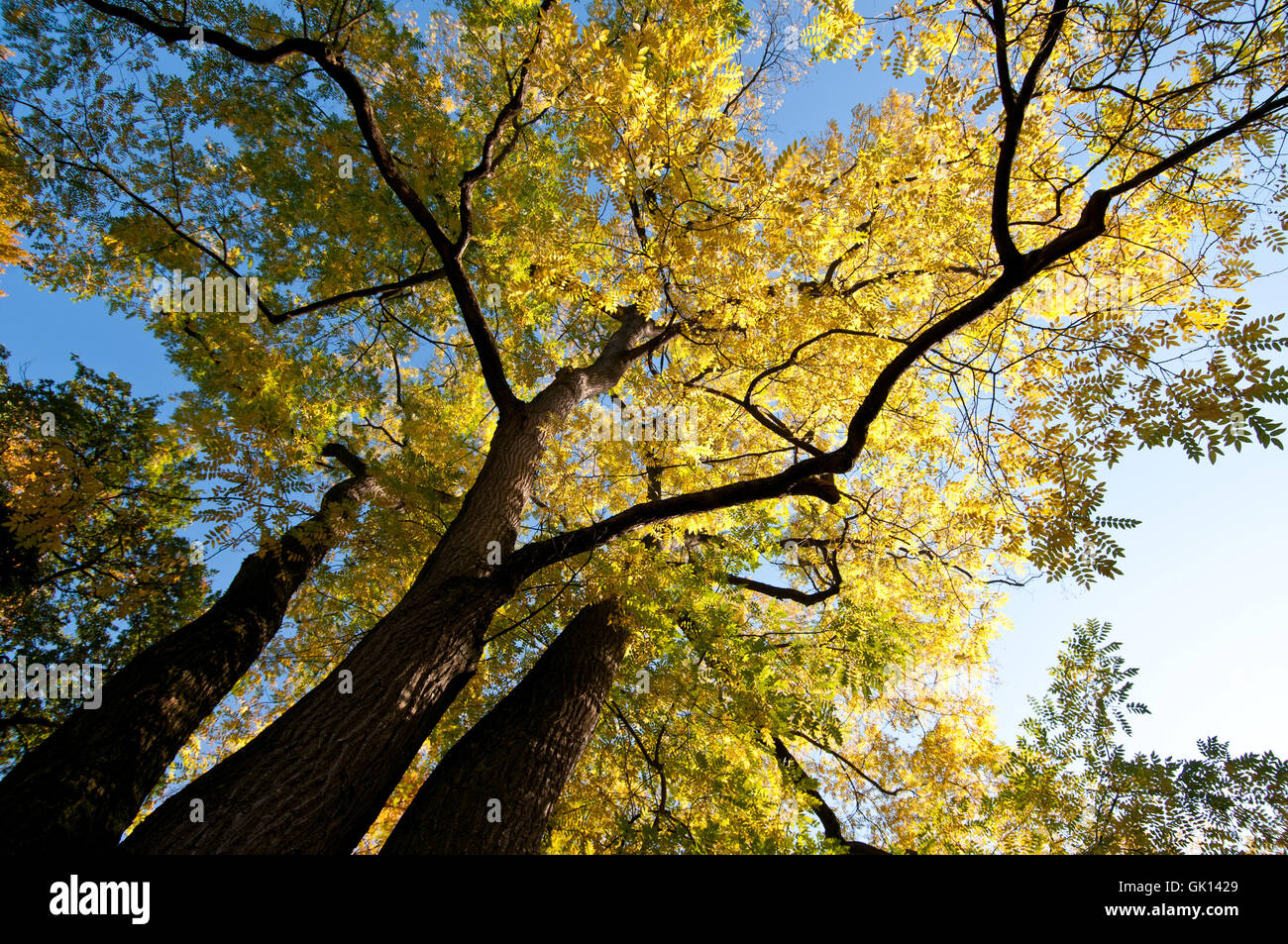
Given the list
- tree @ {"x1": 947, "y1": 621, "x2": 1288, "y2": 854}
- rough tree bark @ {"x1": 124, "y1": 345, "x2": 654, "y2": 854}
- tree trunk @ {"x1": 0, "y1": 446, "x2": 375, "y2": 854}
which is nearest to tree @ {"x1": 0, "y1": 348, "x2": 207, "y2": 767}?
tree trunk @ {"x1": 0, "y1": 446, "x2": 375, "y2": 854}

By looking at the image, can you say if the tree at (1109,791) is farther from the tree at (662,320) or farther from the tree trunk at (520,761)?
the tree trunk at (520,761)

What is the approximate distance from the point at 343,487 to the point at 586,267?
14.7ft

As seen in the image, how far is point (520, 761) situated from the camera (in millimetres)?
3271

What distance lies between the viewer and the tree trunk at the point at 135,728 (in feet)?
8.77

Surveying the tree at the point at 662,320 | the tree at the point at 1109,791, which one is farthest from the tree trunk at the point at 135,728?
the tree at the point at 1109,791

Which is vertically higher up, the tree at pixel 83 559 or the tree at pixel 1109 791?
the tree at pixel 83 559

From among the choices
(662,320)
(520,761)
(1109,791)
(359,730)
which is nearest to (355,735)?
(359,730)

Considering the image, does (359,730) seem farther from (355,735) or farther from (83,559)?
(83,559)

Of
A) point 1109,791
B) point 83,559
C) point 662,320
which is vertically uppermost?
point 662,320

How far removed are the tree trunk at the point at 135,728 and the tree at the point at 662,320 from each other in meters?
0.70

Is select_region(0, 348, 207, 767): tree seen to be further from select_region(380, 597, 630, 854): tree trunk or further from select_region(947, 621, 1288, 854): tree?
select_region(947, 621, 1288, 854): tree

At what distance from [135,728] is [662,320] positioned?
6231mm
